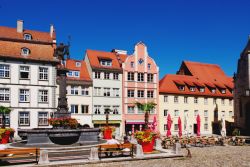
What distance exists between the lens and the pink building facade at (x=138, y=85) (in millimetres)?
47375

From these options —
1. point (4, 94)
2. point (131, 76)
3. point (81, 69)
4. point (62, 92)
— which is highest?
point (81, 69)

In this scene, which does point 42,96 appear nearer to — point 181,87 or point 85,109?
point 85,109

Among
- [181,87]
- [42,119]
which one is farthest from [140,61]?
[42,119]

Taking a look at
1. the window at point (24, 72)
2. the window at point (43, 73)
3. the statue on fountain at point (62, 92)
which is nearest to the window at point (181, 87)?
the window at point (43, 73)

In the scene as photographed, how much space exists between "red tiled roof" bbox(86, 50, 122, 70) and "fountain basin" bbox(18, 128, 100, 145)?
22236 mm

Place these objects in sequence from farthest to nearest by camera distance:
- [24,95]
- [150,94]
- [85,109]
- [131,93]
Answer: [150,94]
[131,93]
[85,109]
[24,95]

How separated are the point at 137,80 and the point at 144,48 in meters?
5.29

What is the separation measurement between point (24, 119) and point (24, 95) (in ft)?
9.78

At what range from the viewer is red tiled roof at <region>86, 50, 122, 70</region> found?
46.3 metres

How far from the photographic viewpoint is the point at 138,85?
159ft

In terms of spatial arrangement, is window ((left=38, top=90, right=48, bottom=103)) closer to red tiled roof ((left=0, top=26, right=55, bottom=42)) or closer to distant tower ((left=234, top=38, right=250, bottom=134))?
red tiled roof ((left=0, top=26, right=55, bottom=42))

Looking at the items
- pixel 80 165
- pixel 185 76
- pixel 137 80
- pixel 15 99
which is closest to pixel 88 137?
pixel 80 165

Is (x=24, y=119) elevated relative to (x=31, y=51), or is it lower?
lower

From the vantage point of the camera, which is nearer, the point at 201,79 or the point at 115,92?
the point at 115,92
